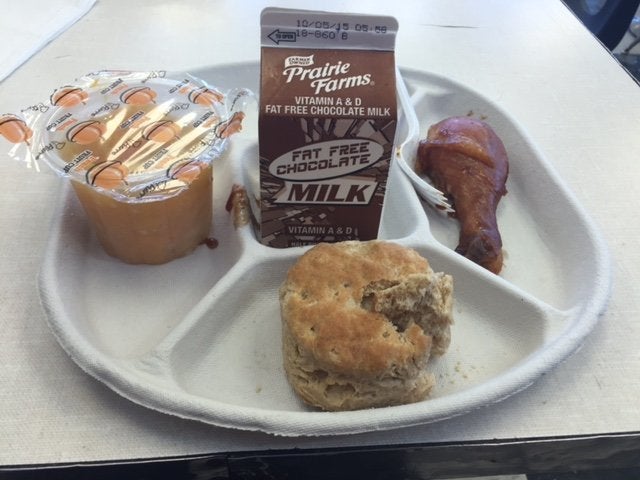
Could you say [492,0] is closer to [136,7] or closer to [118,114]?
[136,7]

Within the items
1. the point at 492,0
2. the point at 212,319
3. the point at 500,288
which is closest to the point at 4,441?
the point at 212,319

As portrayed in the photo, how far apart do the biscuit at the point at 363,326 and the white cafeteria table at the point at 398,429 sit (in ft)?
0.21

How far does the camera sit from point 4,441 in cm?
71

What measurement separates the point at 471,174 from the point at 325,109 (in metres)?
0.42

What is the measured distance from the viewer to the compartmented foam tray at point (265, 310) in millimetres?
718

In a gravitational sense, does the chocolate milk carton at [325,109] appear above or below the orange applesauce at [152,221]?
above

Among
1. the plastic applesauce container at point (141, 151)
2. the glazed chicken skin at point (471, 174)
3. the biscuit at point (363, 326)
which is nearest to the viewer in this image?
the biscuit at point (363, 326)

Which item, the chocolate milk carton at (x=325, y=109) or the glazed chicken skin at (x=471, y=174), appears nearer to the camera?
the chocolate milk carton at (x=325, y=109)

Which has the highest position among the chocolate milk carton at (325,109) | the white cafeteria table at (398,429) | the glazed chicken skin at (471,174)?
the chocolate milk carton at (325,109)

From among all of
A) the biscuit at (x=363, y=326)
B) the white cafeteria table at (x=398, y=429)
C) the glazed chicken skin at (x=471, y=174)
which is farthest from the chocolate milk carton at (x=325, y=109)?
the white cafeteria table at (x=398, y=429)

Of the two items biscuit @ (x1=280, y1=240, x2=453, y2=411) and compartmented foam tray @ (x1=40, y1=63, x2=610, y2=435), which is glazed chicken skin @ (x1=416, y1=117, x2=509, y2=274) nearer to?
compartmented foam tray @ (x1=40, y1=63, x2=610, y2=435)

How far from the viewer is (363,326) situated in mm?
721

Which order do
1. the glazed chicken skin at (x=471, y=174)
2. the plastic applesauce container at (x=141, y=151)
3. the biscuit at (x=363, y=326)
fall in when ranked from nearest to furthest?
the biscuit at (x=363, y=326) → the plastic applesauce container at (x=141, y=151) → the glazed chicken skin at (x=471, y=174)

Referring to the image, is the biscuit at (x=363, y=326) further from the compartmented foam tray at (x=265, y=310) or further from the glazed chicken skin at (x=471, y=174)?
the glazed chicken skin at (x=471, y=174)
